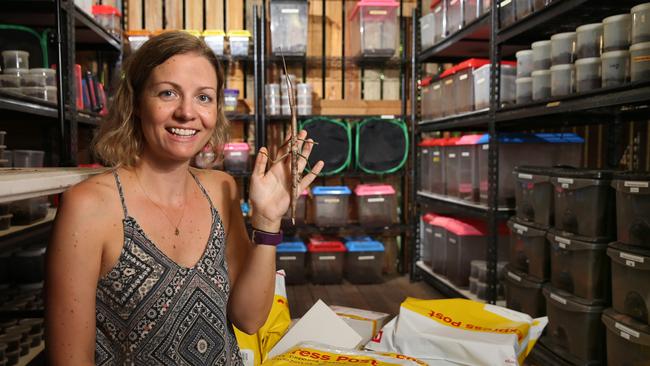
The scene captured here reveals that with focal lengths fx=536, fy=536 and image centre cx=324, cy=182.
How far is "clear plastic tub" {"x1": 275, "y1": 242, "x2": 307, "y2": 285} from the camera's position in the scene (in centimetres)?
458

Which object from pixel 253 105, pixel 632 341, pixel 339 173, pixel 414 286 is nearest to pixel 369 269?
pixel 414 286

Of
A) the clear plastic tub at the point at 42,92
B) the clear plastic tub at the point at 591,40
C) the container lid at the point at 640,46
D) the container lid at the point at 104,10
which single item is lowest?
the clear plastic tub at the point at 42,92

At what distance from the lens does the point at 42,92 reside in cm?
266

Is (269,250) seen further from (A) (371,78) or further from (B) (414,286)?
(A) (371,78)

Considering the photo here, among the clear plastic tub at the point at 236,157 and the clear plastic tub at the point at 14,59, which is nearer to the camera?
the clear plastic tub at the point at 14,59

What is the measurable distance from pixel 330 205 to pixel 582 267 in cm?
257

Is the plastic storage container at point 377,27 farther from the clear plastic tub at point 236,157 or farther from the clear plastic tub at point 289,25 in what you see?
the clear plastic tub at point 236,157

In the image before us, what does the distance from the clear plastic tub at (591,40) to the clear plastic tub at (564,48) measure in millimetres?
123

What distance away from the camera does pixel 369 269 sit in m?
4.75

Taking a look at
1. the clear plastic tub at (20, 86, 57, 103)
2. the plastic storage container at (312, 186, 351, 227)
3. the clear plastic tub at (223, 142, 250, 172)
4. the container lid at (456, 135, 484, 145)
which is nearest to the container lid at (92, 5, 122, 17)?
the clear plastic tub at (223, 142, 250, 172)

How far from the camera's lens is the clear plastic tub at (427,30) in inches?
179

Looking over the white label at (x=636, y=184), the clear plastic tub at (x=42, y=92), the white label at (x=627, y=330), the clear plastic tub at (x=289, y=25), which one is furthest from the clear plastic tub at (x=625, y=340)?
the clear plastic tub at (x=289, y=25)

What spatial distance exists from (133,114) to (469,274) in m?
3.08

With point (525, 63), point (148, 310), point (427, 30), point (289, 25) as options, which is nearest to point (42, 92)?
point (148, 310)
